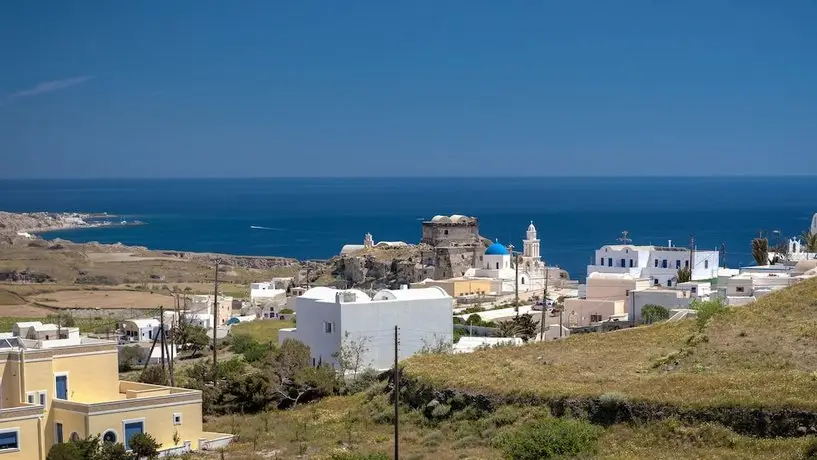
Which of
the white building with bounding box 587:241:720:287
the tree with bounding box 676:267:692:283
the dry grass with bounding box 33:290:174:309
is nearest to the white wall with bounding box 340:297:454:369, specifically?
the tree with bounding box 676:267:692:283

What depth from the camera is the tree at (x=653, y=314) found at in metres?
48.2

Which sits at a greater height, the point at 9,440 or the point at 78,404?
the point at 78,404

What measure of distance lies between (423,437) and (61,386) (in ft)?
33.1

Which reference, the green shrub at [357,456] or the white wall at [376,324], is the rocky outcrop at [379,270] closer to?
the white wall at [376,324]

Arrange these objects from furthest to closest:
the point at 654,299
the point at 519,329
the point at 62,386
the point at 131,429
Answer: the point at 654,299 < the point at 519,329 < the point at 62,386 < the point at 131,429

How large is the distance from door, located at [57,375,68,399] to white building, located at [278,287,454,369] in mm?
11217

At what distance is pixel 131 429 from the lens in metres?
30.6

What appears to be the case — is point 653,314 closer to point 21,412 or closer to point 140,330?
point 140,330

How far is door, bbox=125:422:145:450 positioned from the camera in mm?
30359

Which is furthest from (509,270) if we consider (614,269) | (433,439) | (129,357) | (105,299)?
(433,439)

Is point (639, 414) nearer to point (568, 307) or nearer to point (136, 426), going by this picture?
point (136, 426)

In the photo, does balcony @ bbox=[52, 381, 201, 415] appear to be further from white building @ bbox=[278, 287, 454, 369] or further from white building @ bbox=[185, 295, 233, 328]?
white building @ bbox=[185, 295, 233, 328]

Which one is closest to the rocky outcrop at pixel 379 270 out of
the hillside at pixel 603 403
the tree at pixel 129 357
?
the tree at pixel 129 357

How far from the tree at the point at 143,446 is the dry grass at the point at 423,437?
1.97 m
